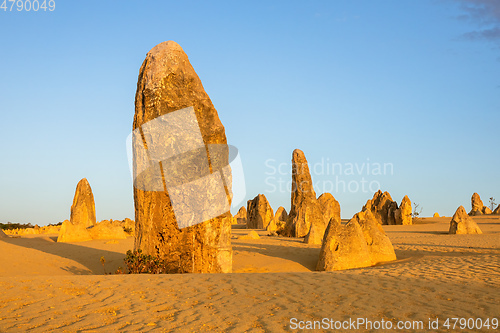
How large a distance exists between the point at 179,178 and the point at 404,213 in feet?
93.1

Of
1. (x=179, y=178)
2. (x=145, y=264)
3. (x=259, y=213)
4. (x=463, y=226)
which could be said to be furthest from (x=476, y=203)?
(x=145, y=264)

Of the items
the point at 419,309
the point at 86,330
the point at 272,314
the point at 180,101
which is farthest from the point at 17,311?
the point at 180,101

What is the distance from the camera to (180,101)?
9812 mm

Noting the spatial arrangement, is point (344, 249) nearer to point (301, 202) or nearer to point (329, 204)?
point (301, 202)

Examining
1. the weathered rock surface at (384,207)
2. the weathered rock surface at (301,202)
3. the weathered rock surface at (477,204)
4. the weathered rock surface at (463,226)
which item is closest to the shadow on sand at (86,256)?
the weathered rock surface at (301,202)

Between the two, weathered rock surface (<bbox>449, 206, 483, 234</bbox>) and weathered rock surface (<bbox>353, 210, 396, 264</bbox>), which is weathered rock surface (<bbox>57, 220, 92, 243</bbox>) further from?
weathered rock surface (<bbox>449, 206, 483, 234</bbox>)

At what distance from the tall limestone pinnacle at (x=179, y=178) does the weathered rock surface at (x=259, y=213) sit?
81.5 feet

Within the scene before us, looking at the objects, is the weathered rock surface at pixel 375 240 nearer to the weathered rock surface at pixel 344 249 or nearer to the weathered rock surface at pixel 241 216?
the weathered rock surface at pixel 344 249

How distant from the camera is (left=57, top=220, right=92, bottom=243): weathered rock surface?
1722 centimetres

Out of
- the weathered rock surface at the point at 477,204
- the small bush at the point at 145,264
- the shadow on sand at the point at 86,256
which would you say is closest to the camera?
the small bush at the point at 145,264

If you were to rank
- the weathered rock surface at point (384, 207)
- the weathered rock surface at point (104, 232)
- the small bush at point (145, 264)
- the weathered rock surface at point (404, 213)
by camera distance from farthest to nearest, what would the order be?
the weathered rock surface at point (384, 207)
the weathered rock surface at point (404, 213)
the weathered rock surface at point (104, 232)
the small bush at point (145, 264)

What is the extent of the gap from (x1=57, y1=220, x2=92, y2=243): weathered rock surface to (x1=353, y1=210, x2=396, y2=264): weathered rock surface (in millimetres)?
11284

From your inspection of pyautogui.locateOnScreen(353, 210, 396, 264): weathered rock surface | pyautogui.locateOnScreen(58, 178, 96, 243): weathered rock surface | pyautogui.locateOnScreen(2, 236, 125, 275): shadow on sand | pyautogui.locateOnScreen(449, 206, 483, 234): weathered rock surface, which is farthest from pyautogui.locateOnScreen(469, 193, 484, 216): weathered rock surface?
pyautogui.locateOnScreen(2, 236, 125, 275): shadow on sand

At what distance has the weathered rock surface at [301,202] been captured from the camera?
20.1 m
